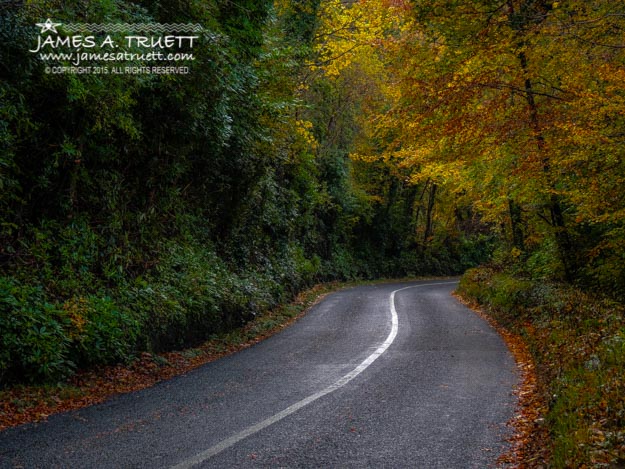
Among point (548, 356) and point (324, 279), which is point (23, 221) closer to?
point (548, 356)

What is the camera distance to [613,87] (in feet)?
26.4

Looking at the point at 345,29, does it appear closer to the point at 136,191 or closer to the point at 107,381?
the point at 136,191

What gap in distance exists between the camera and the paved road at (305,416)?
473cm

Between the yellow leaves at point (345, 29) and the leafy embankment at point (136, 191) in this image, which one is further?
the yellow leaves at point (345, 29)

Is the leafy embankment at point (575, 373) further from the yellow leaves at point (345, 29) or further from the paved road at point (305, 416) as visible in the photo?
the yellow leaves at point (345, 29)

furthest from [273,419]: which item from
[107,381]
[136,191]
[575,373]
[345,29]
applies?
[345,29]

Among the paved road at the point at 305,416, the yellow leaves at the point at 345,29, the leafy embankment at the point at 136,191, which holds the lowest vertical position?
the paved road at the point at 305,416

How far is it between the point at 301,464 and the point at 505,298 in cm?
1144

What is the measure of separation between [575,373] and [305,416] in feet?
10.8

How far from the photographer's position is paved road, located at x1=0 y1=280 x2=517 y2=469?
473 cm

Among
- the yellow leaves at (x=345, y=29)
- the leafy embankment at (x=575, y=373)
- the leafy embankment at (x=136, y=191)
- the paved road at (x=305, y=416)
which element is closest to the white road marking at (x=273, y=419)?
the paved road at (x=305, y=416)

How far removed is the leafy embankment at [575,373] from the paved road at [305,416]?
1.72 feet

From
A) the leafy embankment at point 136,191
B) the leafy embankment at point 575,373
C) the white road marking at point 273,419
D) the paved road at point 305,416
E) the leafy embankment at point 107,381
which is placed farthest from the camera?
the leafy embankment at point 136,191

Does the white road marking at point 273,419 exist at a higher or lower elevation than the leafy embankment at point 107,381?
lower
